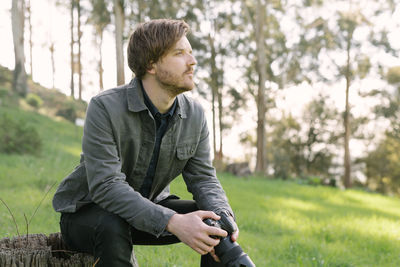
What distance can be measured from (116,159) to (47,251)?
0.64 m

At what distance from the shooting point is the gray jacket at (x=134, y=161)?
2.21 m

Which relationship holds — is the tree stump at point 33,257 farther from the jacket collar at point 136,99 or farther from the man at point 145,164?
the jacket collar at point 136,99

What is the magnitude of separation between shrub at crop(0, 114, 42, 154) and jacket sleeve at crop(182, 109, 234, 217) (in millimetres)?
8078

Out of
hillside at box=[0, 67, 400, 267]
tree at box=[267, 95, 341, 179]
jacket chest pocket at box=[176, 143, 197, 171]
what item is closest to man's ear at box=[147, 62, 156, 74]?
jacket chest pocket at box=[176, 143, 197, 171]

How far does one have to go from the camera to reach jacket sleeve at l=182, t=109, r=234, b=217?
8.79ft

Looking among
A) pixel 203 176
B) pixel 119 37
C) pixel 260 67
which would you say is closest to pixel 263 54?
pixel 260 67

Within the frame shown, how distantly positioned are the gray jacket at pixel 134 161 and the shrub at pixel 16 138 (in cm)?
798

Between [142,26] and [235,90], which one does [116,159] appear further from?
[235,90]

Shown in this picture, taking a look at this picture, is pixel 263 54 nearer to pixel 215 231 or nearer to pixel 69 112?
pixel 69 112

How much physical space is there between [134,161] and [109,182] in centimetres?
32

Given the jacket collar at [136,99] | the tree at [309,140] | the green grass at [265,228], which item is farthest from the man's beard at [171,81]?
the tree at [309,140]

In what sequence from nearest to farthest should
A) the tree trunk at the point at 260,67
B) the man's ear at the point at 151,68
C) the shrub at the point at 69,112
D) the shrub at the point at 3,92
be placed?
the man's ear at the point at 151,68 → the shrub at the point at 3,92 → the tree trunk at the point at 260,67 → the shrub at the point at 69,112

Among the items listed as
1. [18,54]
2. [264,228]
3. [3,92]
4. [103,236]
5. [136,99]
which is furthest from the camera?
[18,54]

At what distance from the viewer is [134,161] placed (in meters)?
2.54
